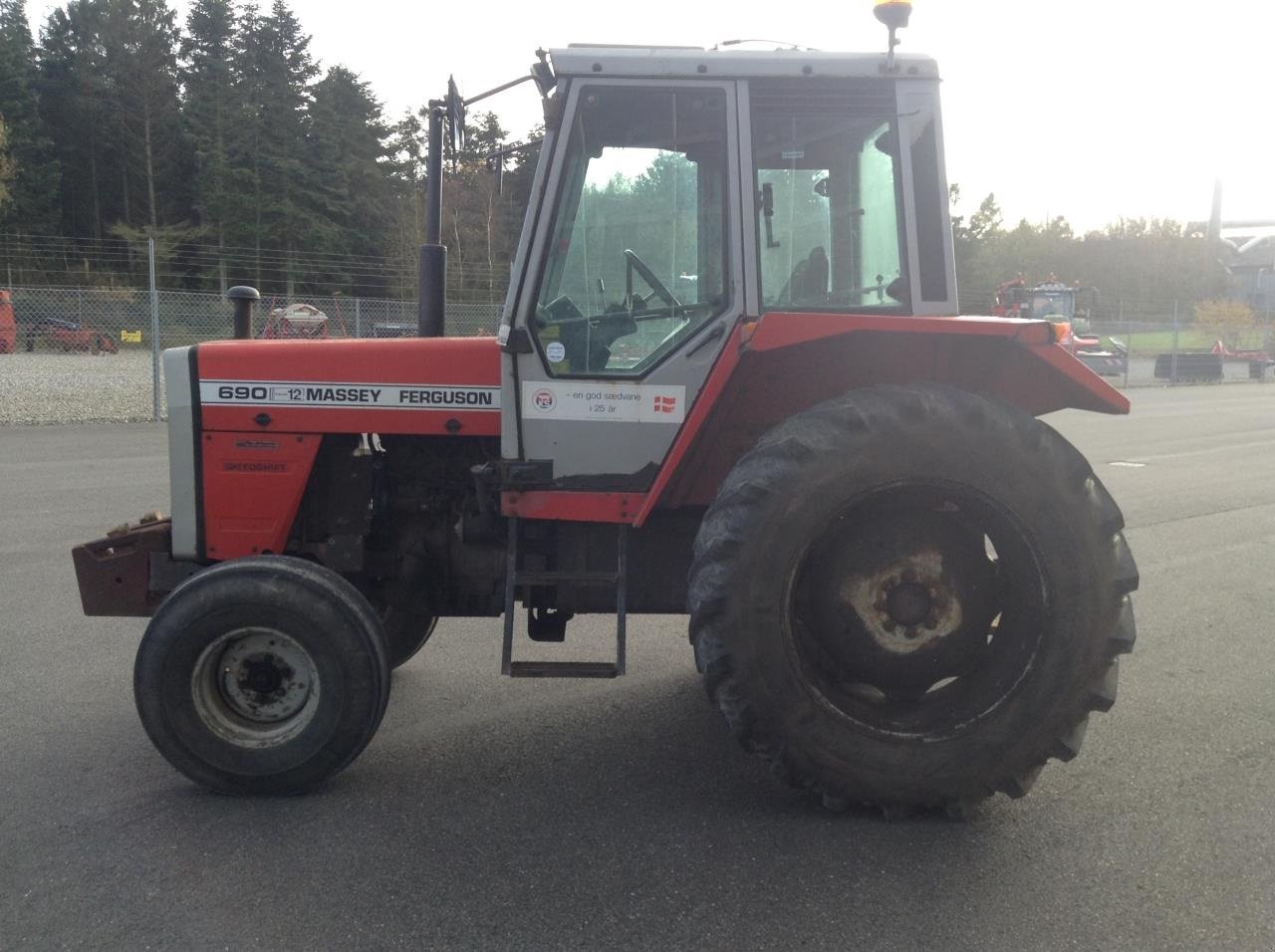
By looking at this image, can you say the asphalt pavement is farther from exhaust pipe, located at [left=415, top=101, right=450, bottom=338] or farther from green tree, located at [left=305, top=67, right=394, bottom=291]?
green tree, located at [left=305, top=67, right=394, bottom=291]

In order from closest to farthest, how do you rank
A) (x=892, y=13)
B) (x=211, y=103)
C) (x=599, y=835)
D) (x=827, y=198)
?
(x=599, y=835) < (x=892, y=13) < (x=827, y=198) < (x=211, y=103)

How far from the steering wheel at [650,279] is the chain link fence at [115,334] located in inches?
481

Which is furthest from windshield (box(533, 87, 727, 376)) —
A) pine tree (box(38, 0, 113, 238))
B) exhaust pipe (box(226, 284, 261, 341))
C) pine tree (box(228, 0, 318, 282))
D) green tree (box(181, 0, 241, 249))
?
pine tree (box(38, 0, 113, 238))

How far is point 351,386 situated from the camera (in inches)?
157

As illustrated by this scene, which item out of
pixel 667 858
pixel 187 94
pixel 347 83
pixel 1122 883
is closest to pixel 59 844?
pixel 667 858

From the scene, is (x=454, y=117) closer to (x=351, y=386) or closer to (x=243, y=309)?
(x=351, y=386)

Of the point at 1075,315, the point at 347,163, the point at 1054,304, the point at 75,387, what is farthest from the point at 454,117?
the point at 347,163

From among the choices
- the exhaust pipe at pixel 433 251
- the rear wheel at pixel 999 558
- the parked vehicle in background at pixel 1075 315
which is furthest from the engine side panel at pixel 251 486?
the parked vehicle in background at pixel 1075 315

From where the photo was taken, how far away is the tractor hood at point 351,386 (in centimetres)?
396

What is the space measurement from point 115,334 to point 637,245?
17979mm

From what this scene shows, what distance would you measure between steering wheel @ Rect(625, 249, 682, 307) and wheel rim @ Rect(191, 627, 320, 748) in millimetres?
1725

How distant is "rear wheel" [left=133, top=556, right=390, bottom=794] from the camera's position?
359cm

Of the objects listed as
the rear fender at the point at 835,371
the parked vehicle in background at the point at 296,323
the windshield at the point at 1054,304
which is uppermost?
the windshield at the point at 1054,304

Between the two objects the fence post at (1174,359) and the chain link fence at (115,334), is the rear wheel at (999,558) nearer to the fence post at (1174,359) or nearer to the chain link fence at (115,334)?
the chain link fence at (115,334)
